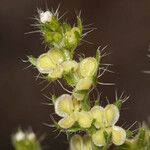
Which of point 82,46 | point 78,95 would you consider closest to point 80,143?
point 78,95

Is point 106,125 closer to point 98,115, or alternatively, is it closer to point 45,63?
point 98,115

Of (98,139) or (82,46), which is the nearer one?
(98,139)

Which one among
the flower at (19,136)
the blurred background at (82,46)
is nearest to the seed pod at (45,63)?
the flower at (19,136)

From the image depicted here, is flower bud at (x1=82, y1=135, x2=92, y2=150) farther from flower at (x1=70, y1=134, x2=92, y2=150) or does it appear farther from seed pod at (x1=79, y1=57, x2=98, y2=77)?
seed pod at (x1=79, y1=57, x2=98, y2=77)

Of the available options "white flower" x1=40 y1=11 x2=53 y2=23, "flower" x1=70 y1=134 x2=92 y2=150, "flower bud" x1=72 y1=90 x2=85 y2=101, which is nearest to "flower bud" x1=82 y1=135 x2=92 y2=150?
"flower" x1=70 y1=134 x2=92 y2=150

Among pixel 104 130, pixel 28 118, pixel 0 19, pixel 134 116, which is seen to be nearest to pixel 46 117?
pixel 28 118
